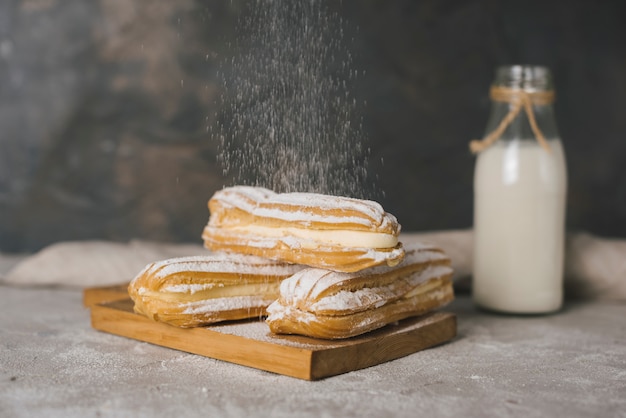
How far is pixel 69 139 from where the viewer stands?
2742mm

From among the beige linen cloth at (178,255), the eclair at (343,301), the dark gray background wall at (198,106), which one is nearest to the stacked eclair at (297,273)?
the eclair at (343,301)

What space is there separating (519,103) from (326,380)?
798mm

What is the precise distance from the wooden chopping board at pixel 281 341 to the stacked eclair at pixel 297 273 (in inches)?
0.9

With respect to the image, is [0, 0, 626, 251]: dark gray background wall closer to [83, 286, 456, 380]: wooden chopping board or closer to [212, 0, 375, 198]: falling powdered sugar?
[212, 0, 375, 198]: falling powdered sugar

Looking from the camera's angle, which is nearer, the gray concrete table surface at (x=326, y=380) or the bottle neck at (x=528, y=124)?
the gray concrete table surface at (x=326, y=380)

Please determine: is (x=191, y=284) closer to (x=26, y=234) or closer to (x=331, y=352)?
(x=331, y=352)

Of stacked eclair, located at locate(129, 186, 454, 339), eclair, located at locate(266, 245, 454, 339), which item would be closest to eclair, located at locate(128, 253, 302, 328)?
stacked eclair, located at locate(129, 186, 454, 339)

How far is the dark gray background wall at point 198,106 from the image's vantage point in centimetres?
269

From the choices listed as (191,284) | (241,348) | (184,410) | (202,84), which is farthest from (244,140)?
(202,84)

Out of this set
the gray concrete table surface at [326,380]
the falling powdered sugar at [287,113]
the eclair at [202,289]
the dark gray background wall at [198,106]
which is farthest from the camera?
the dark gray background wall at [198,106]

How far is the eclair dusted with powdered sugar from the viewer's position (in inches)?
51.6

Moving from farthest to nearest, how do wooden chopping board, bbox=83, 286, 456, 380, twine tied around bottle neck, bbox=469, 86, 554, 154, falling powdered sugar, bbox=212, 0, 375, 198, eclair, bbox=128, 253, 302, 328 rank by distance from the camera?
1. twine tied around bottle neck, bbox=469, 86, 554, 154
2. falling powdered sugar, bbox=212, 0, 375, 198
3. eclair, bbox=128, 253, 302, 328
4. wooden chopping board, bbox=83, 286, 456, 380

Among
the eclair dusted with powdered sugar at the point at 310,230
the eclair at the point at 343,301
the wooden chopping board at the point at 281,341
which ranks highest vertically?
the eclair dusted with powdered sugar at the point at 310,230

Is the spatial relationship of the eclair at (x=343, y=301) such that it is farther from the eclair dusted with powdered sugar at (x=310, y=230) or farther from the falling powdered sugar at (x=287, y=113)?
the falling powdered sugar at (x=287, y=113)
